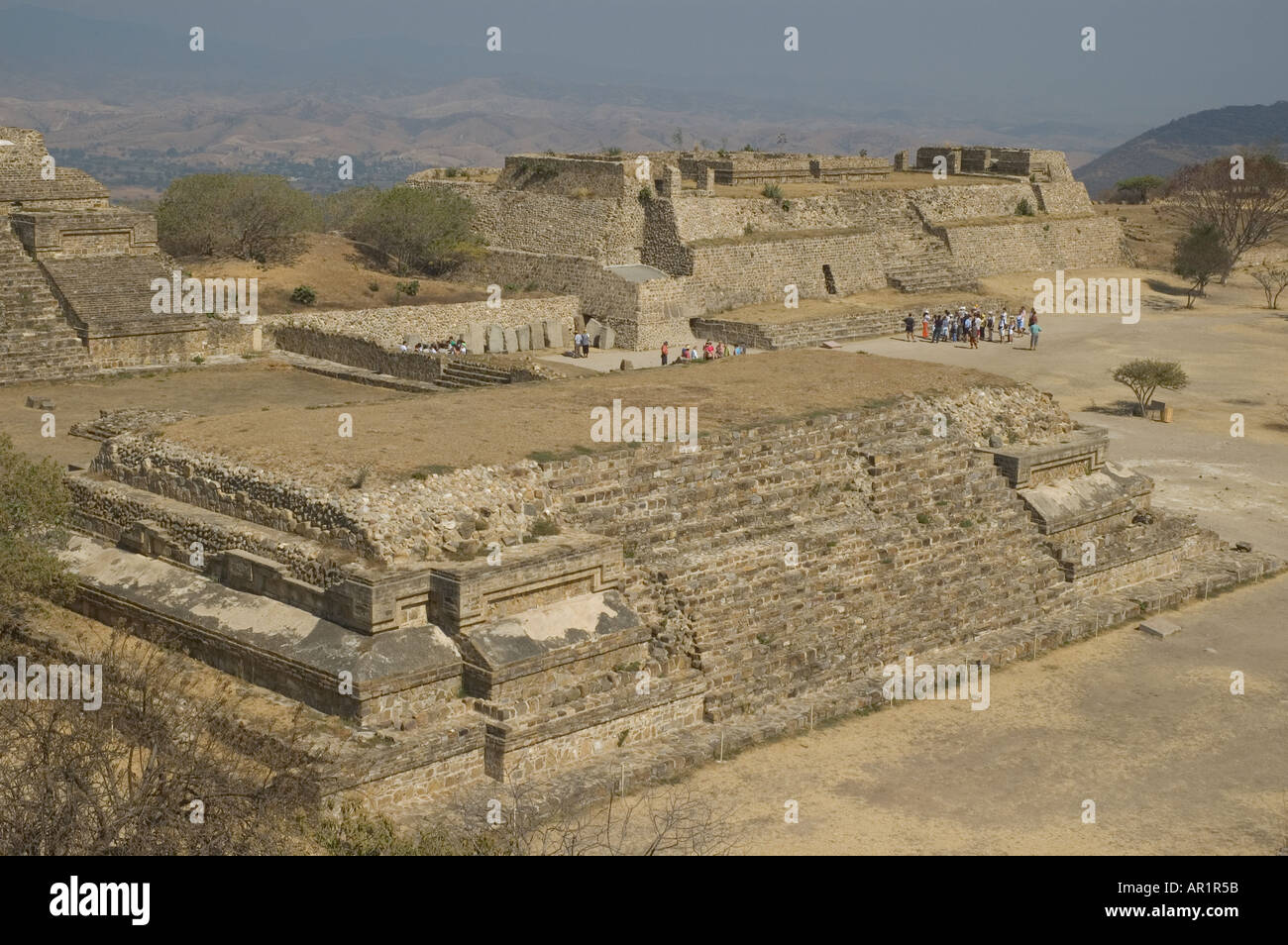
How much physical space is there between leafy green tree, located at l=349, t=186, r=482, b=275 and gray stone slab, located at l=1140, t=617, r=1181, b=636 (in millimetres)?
24454

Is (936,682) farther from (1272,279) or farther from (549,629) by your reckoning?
(1272,279)

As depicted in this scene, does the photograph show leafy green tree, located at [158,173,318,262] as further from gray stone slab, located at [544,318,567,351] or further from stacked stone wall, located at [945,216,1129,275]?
stacked stone wall, located at [945,216,1129,275]

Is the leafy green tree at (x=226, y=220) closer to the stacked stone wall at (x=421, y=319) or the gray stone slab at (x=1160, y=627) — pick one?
the stacked stone wall at (x=421, y=319)

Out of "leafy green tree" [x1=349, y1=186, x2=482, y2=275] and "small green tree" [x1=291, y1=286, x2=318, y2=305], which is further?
"leafy green tree" [x1=349, y1=186, x2=482, y2=275]

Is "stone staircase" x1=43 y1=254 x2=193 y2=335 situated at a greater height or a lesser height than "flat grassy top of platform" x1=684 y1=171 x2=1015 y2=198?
lesser

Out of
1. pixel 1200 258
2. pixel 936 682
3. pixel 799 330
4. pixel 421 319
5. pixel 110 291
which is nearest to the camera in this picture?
pixel 936 682

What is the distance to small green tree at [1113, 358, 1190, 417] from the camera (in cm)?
3031

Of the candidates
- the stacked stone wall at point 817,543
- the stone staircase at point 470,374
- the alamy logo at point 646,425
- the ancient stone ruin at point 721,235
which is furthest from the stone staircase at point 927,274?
the alamy logo at point 646,425

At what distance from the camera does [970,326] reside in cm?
3772

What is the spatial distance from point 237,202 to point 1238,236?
1260 inches

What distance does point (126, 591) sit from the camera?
15.7m

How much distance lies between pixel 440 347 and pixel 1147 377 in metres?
13.1

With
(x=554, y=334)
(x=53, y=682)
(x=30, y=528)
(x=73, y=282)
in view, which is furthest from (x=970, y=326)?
(x=53, y=682)

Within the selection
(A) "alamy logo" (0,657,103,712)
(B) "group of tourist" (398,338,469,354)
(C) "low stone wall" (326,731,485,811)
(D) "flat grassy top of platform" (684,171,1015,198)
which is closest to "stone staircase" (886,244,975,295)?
(D) "flat grassy top of platform" (684,171,1015,198)
